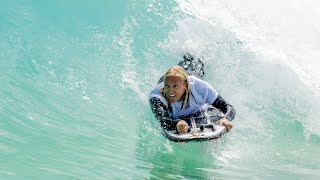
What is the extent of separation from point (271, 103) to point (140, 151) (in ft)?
13.4

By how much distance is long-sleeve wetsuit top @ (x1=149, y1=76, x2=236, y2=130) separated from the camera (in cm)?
505

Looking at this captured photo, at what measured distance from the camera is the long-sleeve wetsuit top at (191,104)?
5.05m

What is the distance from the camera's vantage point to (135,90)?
7.71 m

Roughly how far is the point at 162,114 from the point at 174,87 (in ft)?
1.31

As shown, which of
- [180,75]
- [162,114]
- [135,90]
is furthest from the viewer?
[135,90]

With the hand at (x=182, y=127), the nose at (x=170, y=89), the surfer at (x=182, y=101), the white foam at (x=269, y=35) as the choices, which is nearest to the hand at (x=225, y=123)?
the surfer at (x=182, y=101)

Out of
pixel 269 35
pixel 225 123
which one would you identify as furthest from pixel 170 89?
pixel 269 35

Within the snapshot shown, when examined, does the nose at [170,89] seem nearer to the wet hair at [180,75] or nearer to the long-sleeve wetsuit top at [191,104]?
the wet hair at [180,75]

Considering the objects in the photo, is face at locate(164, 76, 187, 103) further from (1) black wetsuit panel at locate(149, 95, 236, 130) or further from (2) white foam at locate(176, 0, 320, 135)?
(2) white foam at locate(176, 0, 320, 135)

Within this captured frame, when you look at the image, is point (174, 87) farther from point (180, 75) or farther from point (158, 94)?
point (158, 94)

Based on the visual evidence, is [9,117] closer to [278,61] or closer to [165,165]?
[165,165]

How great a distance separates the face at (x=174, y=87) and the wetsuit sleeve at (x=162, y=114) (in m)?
0.14

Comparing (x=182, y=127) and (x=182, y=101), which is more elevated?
(x=182, y=101)

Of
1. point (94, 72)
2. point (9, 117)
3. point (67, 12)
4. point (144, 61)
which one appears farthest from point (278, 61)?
point (9, 117)
